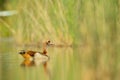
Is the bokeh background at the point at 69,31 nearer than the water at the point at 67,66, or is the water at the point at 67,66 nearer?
the water at the point at 67,66

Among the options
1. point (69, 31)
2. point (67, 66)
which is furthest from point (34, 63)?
point (69, 31)

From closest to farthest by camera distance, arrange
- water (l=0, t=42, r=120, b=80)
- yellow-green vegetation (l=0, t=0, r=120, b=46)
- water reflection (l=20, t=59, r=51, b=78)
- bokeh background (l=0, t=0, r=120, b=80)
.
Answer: water (l=0, t=42, r=120, b=80) → water reflection (l=20, t=59, r=51, b=78) → bokeh background (l=0, t=0, r=120, b=80) → yellow-green vegetation (l=0, t=0, r=120, b=46)

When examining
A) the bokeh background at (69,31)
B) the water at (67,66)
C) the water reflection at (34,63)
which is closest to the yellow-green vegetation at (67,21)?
the bokeh background at (69,31)

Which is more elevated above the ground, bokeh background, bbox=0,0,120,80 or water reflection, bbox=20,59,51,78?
bokeh background, bbox=0,0,120,80

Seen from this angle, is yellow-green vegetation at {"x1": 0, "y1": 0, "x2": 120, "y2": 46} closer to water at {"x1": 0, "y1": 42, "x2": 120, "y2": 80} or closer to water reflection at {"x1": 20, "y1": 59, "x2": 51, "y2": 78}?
water at {"x1": 0, "y1": 42, "x2": 120, "y2": 80}

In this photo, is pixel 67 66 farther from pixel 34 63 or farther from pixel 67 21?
pixel 67 21

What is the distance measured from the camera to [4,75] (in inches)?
269

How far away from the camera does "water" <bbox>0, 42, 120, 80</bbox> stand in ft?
21.6

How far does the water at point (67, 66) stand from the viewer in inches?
259

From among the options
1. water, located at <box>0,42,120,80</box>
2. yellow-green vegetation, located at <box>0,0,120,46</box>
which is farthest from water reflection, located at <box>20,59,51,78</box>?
yellow-green vegetation, located at <box>0,0,120,46</box>

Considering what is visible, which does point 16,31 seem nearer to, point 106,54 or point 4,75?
point 106,54

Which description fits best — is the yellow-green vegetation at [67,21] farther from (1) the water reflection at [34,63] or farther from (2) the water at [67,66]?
(1) the water reflection at [34,63]

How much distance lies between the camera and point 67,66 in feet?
23.5

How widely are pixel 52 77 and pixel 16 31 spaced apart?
3.21 m
